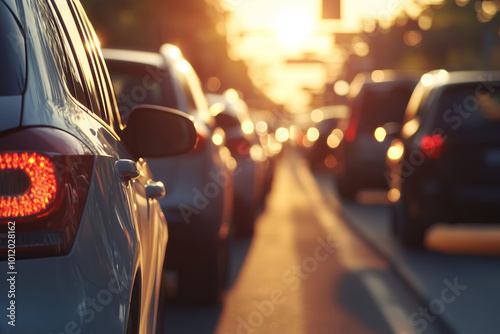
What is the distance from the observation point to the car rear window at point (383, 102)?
17.6 metres

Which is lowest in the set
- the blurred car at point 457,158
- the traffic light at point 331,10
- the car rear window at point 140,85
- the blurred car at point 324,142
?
the blurred car at point 324,142

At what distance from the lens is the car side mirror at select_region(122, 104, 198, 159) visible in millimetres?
3852

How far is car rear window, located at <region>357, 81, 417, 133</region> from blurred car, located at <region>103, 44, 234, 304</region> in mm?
10328

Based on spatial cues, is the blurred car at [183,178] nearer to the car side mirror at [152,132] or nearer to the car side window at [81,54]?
the car side mirror at [152,132]

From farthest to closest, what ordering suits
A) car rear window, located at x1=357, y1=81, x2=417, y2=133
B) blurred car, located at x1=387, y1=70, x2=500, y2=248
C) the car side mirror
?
car rear window, located at x1=357, y1=81, x2=417, y2=133
blurred car, located at x1=387, y1=70, x2=500, y2=248
the car side mirror

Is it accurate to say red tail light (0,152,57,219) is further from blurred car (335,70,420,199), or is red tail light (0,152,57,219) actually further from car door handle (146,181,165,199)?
blurred car (335,70,420,199)

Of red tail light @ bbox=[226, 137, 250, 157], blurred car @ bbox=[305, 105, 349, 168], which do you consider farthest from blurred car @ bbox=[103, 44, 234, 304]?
blurred car @ bbox=[305, 105, 349, 168]

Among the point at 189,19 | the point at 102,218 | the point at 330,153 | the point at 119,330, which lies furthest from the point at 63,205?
the point at 189,19

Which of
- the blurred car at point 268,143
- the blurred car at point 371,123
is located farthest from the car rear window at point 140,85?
the blurred car at point 268,143

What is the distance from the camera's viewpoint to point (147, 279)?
371 centimetres

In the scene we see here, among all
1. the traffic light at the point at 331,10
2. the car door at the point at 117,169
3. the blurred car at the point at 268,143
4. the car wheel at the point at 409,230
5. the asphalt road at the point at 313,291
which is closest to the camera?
the car door at the point at 117,169

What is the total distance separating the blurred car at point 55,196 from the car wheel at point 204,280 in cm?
422

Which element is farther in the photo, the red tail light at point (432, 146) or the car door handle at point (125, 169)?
the red tail light at point (432, 146)

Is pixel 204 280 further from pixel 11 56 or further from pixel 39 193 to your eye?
pixel 39 193
